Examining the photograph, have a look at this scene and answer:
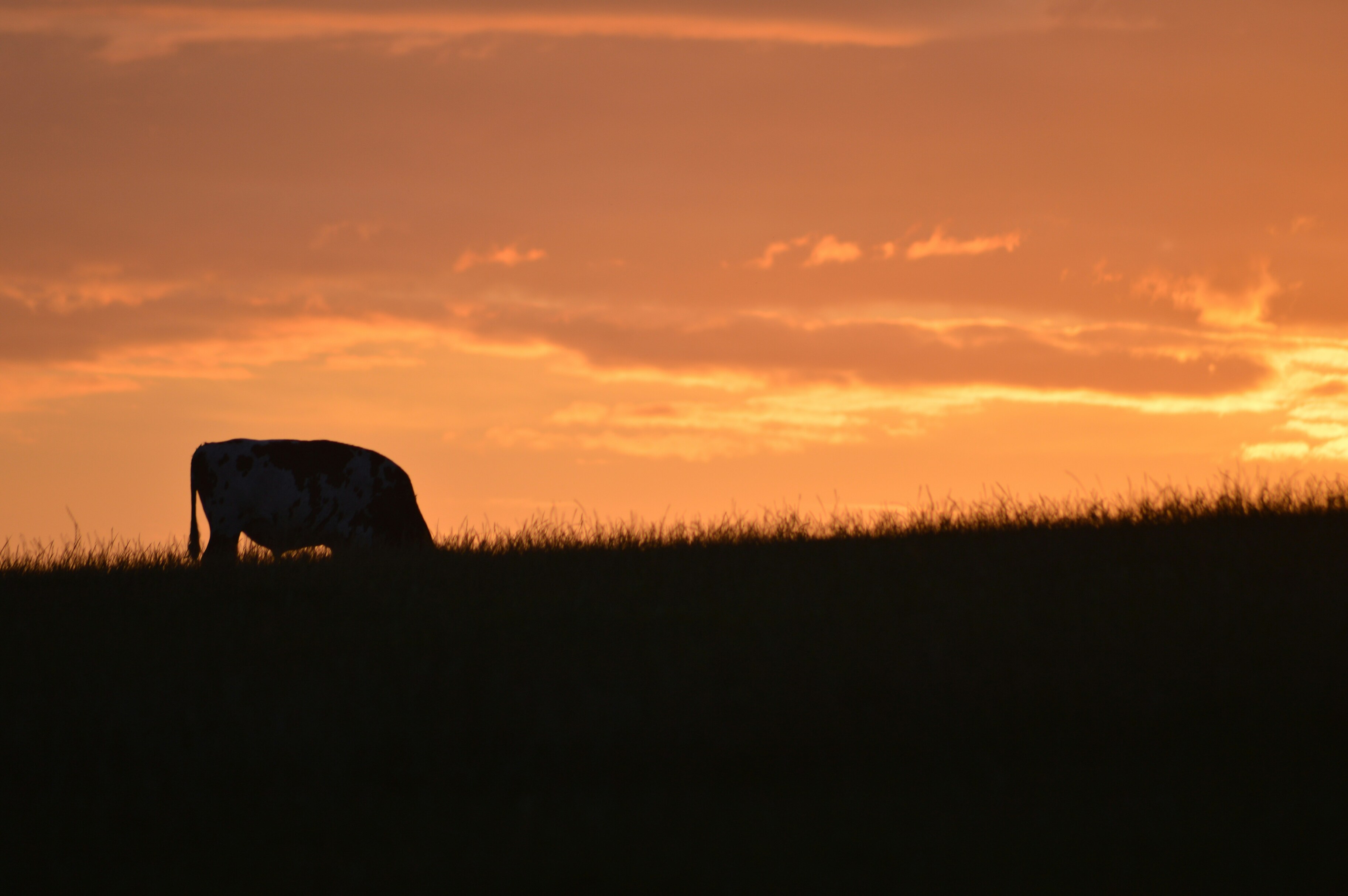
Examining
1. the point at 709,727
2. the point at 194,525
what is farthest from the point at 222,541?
the point at 709,727

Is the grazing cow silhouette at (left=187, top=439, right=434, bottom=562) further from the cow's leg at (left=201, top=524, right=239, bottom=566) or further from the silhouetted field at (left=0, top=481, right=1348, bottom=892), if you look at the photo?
the silhouetted field at (left=0, top=481, right=1348, bottom=892)

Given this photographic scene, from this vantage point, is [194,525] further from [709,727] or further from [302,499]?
[709,727]

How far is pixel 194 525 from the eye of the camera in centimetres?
1528

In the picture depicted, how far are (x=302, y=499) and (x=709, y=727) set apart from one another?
10113 mm

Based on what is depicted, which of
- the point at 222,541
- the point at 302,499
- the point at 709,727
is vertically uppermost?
the point at 302,499

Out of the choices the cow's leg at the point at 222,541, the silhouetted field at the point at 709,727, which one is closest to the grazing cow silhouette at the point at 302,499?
the cow's leg at the point at 222,541

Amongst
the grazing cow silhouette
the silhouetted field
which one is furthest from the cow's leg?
the silhouetted field

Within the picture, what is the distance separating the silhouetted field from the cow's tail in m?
3.84

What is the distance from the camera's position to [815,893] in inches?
177

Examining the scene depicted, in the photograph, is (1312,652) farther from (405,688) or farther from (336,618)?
(336,618)

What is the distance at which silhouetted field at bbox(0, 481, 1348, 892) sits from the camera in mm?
4902

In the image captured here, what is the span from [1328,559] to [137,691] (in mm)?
9874

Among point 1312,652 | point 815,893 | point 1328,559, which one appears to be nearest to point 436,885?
point 815,893

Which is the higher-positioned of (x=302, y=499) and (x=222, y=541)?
(x=302, y=499)
